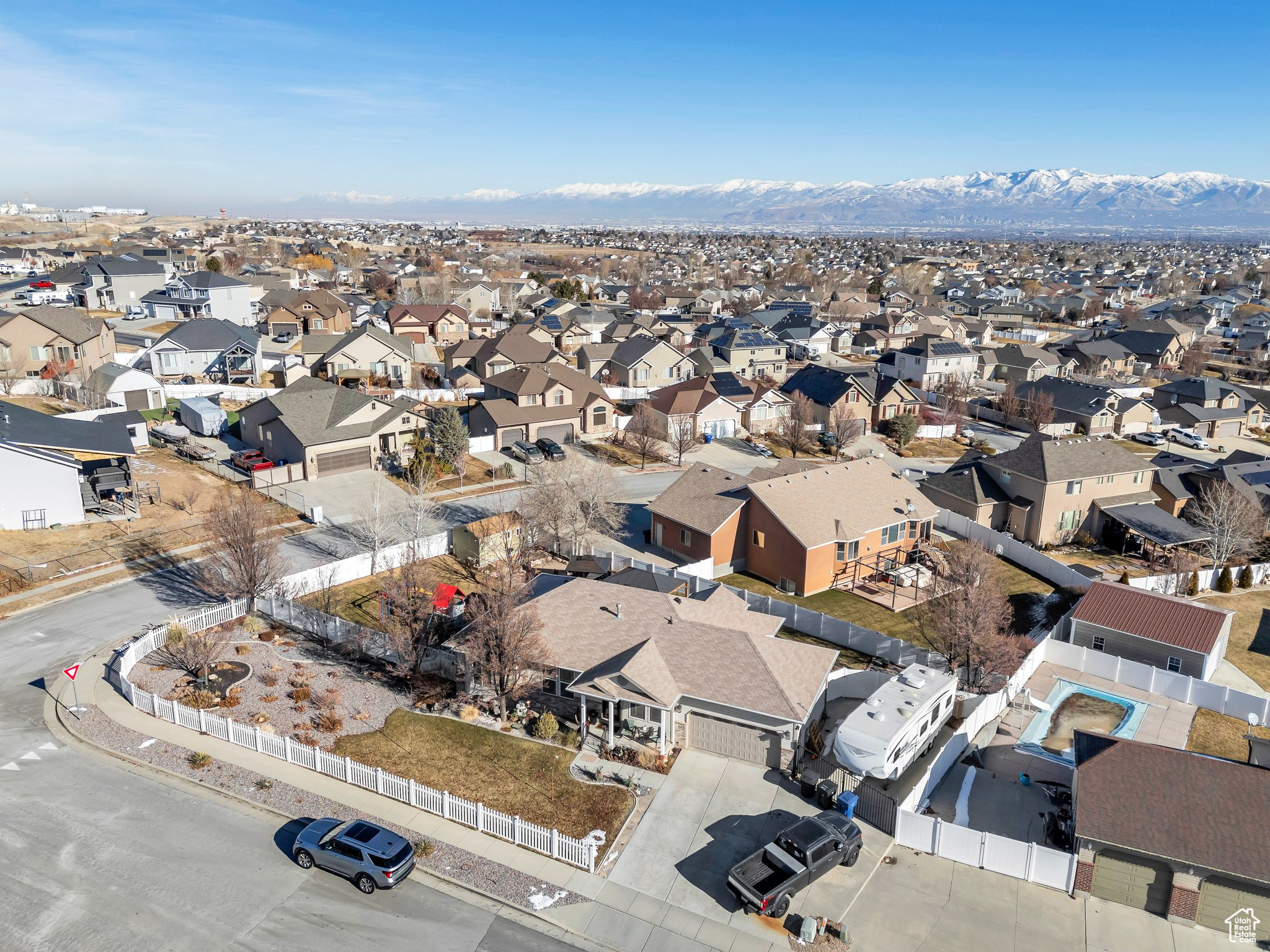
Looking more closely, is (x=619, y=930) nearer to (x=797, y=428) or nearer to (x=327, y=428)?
(x=327, y=428)

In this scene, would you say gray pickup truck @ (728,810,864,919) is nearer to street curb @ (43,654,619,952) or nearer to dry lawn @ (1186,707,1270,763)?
street curb @ (43,654,619,952)

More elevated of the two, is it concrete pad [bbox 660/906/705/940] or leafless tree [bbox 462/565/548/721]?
leafless tree [bbox 462/565/548/721]

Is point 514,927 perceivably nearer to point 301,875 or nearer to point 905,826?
point 301,875

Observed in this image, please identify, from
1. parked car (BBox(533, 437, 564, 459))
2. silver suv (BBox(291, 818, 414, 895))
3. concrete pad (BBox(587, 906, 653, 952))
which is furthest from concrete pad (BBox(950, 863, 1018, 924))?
parked car (BBox(533, 437, 564, 459))

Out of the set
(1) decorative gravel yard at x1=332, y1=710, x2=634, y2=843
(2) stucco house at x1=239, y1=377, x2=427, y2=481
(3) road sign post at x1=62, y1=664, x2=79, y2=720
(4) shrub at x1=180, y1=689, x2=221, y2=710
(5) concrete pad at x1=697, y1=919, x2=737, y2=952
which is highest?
(2) stucco house at x1=239, y1=377, x2=427, y2=481

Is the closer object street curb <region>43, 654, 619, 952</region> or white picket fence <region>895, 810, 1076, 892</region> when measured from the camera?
street curb <region>43, 654, 619, 952</region>

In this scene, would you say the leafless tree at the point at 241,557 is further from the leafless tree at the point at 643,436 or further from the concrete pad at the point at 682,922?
the leafless tree at the point at 643,436

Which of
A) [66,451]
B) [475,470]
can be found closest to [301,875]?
[66,451]
